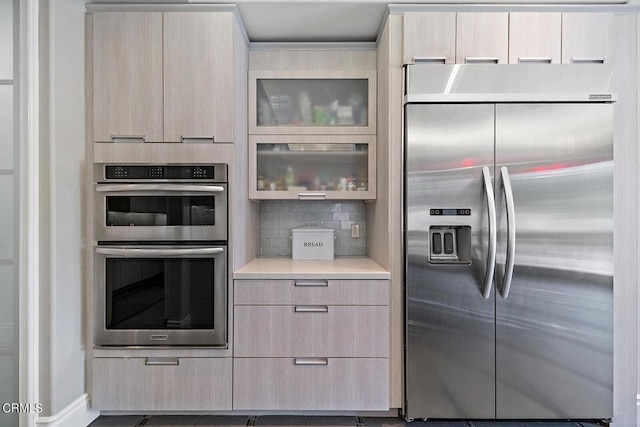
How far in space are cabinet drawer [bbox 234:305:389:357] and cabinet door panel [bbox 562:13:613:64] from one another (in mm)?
1819

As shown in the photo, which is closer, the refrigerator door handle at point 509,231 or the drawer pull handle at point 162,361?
the refrigerator door handle at point 509,231

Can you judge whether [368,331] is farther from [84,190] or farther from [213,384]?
[84,190]

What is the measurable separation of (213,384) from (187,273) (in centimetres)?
63

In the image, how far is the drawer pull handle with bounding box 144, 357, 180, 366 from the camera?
213cm

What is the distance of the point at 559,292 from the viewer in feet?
6.82

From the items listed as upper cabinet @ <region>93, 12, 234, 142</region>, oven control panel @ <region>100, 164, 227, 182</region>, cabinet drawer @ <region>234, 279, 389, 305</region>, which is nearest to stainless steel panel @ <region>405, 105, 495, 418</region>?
cabinet drawer @ <region>234, 279, 389, 305</region>

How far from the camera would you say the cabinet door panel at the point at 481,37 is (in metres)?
2.15

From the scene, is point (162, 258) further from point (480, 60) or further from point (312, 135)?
point (480, 60)

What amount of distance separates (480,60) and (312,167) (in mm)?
1187

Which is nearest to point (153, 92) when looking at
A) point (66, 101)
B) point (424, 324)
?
point (66, 101)

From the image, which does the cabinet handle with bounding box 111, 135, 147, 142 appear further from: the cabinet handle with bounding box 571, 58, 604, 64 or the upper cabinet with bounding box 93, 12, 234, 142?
the cabinet handle with bounding box 571, 58, 604, 64

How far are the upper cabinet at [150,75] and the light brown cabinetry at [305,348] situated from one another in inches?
39.0

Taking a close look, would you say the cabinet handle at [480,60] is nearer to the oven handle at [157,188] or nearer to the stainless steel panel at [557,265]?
the stainless steel panel at [557,265]

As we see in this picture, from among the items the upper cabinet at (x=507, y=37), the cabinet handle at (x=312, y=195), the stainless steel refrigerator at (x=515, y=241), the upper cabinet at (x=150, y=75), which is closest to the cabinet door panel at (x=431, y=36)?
the upper cabinet at (x=507, y=37)
